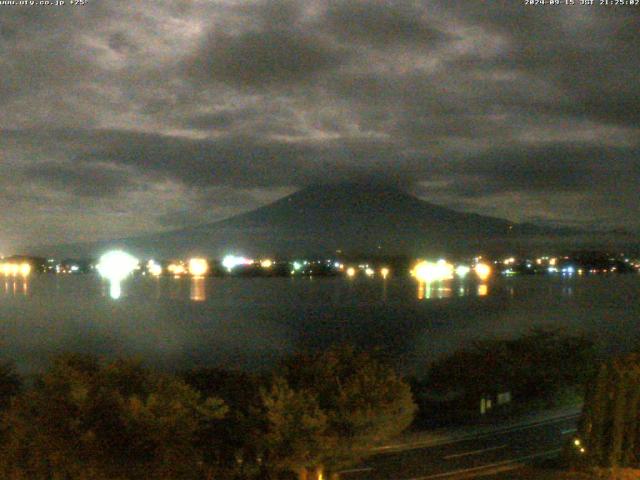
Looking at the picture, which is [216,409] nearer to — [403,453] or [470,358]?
[403,453]

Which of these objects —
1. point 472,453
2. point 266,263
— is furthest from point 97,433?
point 266,263

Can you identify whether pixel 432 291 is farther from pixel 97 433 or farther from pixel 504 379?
pixel 97 433

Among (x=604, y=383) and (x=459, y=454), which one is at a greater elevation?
(x=604, y=383)

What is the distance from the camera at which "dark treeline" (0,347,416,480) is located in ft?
24.7

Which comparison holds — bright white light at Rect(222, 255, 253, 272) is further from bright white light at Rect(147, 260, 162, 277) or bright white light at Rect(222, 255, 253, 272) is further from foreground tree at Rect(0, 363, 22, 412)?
foreground tree at Rect(0, 363, 22, 412)

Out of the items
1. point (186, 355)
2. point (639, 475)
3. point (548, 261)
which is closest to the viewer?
point (639, 475)

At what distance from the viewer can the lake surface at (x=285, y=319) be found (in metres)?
43.2

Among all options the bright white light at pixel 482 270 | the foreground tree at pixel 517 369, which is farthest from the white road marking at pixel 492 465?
the bright white light at pixel 482 270

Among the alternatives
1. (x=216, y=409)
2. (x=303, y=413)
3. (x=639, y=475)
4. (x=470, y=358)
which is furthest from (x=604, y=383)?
(x=470, y=358)

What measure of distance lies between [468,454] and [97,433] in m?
7.25

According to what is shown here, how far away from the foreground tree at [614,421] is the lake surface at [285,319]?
846 inches

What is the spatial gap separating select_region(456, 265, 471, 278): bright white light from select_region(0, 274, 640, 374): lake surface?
16285 millimetres

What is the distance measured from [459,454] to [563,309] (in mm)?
58094

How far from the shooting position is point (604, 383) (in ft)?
36.8
